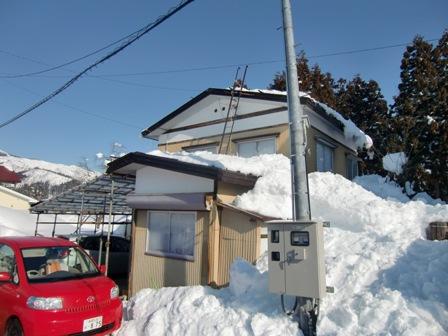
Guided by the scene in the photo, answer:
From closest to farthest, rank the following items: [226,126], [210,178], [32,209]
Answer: [210,178]
[226,126]
[32,209]

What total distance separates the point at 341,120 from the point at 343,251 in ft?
27.3

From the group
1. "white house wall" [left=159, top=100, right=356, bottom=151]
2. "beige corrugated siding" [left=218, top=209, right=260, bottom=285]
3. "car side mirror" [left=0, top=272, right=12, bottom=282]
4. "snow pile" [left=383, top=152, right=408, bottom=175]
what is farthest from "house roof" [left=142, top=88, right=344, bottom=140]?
"car side mirror" [left=0, top=272, right=12, bottom=282]

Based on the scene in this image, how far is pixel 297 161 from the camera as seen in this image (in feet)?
19.4

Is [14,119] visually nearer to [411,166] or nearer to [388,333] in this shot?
[388,333]

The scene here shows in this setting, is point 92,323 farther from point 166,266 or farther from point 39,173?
point 39,173

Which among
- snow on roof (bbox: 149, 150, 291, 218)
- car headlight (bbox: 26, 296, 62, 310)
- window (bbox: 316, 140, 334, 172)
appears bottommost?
car headlight (bbox: 26, 296, 62, 310)

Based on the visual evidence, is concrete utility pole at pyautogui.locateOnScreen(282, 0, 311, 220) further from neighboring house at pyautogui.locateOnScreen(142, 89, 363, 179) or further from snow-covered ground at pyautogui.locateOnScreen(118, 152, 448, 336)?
neighboring house at pyautogui.locateOnScreen(142, 89, 363, 179)

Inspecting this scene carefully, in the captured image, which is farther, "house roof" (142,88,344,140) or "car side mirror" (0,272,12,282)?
"house roof" (142,88,344,140)

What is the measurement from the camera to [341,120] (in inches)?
566

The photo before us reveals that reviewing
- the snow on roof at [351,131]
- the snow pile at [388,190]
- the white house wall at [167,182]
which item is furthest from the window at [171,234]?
the snow pile at [388,190]

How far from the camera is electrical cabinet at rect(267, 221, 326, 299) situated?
17.9 ft

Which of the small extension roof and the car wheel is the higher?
the small extension roof

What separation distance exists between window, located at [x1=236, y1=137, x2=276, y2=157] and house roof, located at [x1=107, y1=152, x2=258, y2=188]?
115 inches

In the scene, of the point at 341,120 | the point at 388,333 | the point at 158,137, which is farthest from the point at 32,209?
the point at 388,333
